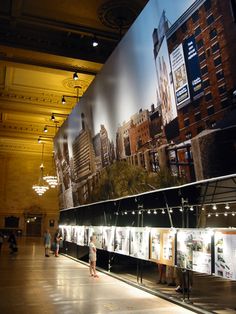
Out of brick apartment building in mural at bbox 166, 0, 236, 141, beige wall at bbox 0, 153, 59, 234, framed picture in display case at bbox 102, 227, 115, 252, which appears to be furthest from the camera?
beige wall at bbox 0, 153, 59, 234

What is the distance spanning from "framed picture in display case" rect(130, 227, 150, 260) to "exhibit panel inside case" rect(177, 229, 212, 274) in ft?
5.23

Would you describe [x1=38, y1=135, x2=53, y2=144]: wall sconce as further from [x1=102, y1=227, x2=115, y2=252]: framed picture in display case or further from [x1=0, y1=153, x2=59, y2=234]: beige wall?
[x1=102, y1=227, x2=115, y2=252]: framed picture in display case

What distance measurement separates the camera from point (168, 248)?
8047mm

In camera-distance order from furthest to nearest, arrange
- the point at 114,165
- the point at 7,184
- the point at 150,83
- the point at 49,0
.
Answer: the point at 7,184
the point at 49,0
the point at 114,165
the point at 150,83

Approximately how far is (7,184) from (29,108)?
16804 millimetres

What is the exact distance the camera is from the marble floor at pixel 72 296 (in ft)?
22.9

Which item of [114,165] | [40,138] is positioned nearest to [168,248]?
[114,165]

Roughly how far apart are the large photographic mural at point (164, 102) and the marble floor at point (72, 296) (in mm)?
2616

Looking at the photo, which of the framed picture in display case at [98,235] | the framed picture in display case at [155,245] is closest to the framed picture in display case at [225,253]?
the framed picture in display case at [155,245]

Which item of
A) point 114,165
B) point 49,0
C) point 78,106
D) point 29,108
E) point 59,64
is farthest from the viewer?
point 29,108

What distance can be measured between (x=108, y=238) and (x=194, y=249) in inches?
206

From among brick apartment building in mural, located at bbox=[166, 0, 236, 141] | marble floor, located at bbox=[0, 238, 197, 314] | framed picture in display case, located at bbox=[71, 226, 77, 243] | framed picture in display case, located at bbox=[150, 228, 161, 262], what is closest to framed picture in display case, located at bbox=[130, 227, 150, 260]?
framed picture in display case, located at bbox=[150, 228, 161, 262]

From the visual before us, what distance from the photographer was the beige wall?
3562cm

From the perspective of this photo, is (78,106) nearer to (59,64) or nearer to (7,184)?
(59,64)
